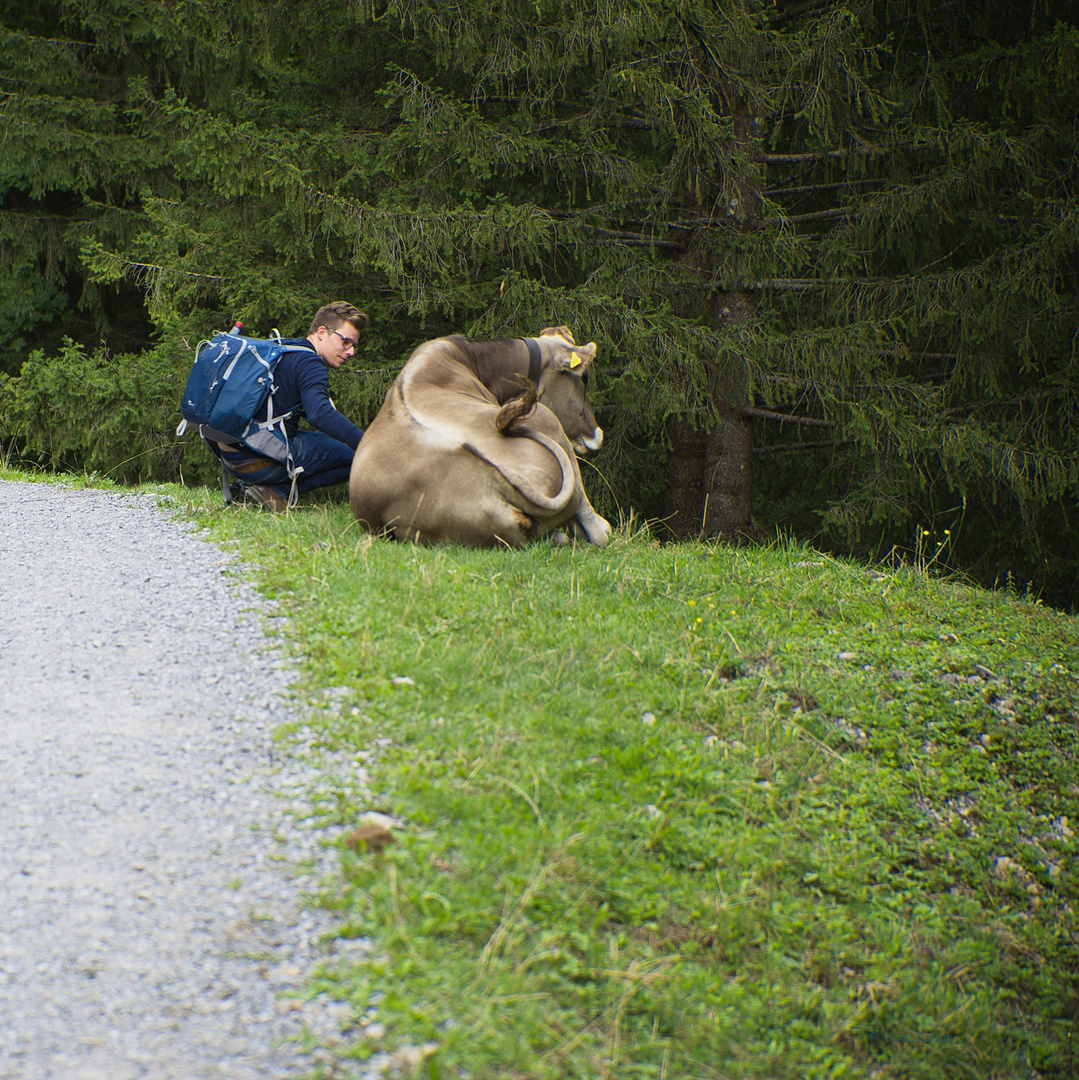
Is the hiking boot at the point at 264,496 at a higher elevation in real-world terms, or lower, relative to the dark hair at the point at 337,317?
lower

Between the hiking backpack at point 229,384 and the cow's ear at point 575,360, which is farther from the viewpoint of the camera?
the cow's ear at point 575,360

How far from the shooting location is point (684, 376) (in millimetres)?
9633

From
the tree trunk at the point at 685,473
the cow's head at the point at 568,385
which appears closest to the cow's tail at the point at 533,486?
the cow's head at the point at 568,385

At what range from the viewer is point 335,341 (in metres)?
7.21

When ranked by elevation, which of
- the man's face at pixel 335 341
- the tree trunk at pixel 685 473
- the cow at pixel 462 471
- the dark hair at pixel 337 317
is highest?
the dark hair at pixel 337 317

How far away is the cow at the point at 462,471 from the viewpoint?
6051 millimetres

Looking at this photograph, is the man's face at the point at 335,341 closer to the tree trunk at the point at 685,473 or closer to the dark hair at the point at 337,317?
the dark hair at the point at 337,317

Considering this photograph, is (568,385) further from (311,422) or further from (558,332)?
(311,422)

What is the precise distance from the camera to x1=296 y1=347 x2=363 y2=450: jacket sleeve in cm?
674

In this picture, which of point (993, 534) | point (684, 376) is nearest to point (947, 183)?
point (684, 376)

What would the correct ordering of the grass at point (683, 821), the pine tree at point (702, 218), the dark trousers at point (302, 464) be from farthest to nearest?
1. the pine tree at point (702, 218)
2. the dark trousers at point (302, 464)
3. the grass at point (683, 821)

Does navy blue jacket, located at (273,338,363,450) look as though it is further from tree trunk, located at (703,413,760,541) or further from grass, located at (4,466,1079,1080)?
tree trunk, located at (703,413,760,541)

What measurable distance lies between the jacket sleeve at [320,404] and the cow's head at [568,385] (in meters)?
1.69

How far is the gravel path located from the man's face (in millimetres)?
2641
